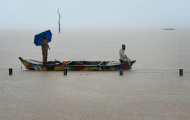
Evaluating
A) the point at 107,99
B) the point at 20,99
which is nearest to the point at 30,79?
the point at 20,99

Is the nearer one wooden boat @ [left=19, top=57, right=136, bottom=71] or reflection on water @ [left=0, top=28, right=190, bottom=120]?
reflection on water @ [left=0, top=28, right=190, bottom=120]

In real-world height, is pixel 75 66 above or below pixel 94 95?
above

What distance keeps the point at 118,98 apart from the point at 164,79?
4113mm

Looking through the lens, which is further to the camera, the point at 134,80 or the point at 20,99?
the point at 134,80

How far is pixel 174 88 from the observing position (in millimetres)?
13562

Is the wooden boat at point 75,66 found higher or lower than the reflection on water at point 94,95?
higher

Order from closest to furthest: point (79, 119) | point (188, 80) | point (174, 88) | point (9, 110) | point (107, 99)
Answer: point (79, 119), point (9, 110), point (107, 99), point (174, 88), point (188, 80)

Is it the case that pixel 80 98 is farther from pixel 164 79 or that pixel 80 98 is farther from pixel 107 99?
pixel 164 79

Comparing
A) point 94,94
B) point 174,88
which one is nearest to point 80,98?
point 94,94

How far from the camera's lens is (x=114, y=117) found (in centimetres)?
989

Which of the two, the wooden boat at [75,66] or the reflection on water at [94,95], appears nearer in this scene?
the reflection on water at [94,95]

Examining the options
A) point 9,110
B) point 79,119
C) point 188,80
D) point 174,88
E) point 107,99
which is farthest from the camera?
point 188,80

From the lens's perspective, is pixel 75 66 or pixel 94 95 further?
pixel 75 66

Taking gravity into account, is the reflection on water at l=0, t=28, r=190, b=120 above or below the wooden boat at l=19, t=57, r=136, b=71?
below
